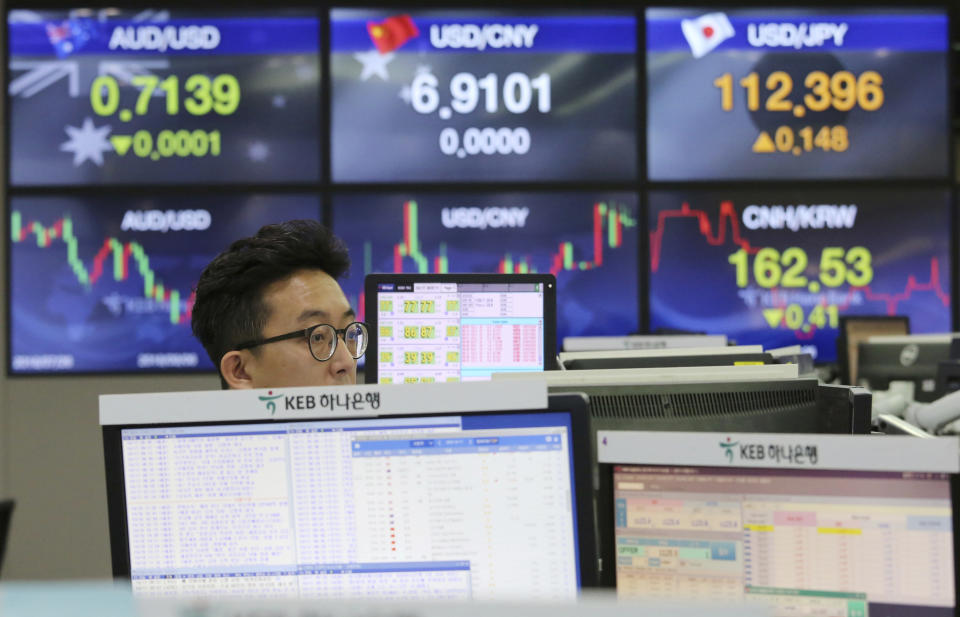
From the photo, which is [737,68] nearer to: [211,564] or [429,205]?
[429,205]

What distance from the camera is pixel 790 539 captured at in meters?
0.92

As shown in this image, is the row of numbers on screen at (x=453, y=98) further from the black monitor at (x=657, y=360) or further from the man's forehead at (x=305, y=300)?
the black monitor at (x=657, y=360)

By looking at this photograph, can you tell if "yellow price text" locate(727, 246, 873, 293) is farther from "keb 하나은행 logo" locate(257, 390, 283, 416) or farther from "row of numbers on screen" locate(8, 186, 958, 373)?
"keb 하나은행 logo" locate(257, 390, 283, 416)

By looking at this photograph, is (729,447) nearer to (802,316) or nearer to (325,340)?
(325,340)

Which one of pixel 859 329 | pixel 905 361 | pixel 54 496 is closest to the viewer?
pixel 905 361

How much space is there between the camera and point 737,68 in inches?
154

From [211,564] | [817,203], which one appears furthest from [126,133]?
[211,564]

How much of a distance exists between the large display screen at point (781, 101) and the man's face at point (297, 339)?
2483mm

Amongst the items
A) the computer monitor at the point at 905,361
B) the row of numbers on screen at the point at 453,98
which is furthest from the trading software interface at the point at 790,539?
the row of numbers on screen at the point at 453,98

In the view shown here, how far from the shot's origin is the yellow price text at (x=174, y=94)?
12.6 feet

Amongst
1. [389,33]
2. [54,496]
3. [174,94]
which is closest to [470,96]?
[389,33]

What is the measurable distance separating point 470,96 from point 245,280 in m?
2.39

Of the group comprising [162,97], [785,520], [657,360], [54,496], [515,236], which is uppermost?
[162,97]

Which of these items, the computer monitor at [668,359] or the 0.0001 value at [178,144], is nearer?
the computer monitor at [668,359]
